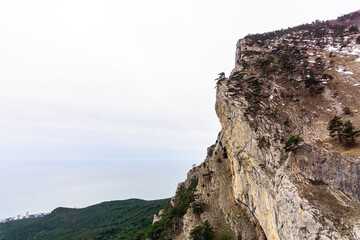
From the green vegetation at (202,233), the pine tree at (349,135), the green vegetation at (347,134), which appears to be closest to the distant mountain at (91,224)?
the green vegetation at (202,233)

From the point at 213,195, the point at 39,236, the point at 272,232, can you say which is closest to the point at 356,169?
the point at 272,232

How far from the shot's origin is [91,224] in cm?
9544

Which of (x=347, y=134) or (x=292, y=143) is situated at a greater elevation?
(x=347, y=134)

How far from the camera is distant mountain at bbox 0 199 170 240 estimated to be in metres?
75.8

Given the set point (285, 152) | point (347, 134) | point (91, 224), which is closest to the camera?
point (347, 134)

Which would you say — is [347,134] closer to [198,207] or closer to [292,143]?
[292,143]

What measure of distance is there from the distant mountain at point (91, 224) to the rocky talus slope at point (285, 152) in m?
48.4

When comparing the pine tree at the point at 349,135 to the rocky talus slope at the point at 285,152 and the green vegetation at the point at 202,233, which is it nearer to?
the rocky talus slope at the point at 285,152

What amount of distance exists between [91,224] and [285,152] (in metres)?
112

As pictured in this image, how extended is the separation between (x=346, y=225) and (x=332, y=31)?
2439 inches

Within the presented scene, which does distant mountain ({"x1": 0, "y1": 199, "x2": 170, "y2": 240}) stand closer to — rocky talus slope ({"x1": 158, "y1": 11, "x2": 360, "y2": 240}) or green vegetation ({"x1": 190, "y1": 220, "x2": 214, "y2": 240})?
green vegetation ({"x1": 190, "y1": 220, "x2": 214, "y2": 240})

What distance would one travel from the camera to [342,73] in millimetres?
29953

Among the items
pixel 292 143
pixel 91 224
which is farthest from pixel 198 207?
pixel 91 224

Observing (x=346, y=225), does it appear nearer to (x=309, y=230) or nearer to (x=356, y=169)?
(x=309, y=230)
